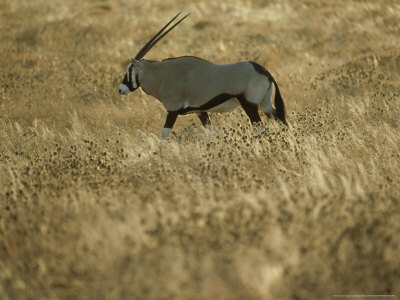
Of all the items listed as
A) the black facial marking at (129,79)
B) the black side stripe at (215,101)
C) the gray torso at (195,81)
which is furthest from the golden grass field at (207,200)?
the black facial marking at (129,79)

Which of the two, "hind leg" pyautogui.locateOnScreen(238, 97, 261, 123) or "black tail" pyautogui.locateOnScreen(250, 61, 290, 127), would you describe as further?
"black tail" pyautogui.locateOnScreen(250, 61, 290, 127)

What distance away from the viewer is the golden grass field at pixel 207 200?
4.42 metres

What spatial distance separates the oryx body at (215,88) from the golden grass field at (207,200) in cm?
49

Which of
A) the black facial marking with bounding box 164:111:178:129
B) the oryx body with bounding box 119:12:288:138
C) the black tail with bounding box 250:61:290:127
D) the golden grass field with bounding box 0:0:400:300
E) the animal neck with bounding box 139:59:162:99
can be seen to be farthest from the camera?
the animal neck with bounding box 139:59:162:99

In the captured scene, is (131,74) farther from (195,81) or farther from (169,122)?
(195,81)

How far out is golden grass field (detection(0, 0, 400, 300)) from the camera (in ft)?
14.5

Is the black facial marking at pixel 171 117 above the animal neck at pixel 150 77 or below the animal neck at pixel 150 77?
below

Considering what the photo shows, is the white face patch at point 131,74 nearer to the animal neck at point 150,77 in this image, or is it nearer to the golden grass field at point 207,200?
the animal neck at point 150,77

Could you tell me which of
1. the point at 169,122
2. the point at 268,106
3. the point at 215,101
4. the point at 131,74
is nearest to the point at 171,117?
the point at 169,122

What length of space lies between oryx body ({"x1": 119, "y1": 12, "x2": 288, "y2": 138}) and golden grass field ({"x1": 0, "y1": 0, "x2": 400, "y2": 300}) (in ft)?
1.61

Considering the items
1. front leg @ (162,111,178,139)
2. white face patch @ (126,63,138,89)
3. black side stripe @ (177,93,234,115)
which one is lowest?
front leg @ (162,111,178,139)

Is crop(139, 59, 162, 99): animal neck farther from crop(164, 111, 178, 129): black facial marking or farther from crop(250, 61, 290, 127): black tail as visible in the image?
crop(250, 61, 290, 127): black tail

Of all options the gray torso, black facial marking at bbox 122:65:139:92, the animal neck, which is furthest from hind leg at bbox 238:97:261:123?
black facial marking at bbox 122:65:139:92

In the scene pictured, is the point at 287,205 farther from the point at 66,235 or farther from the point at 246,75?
the point at 246,75
